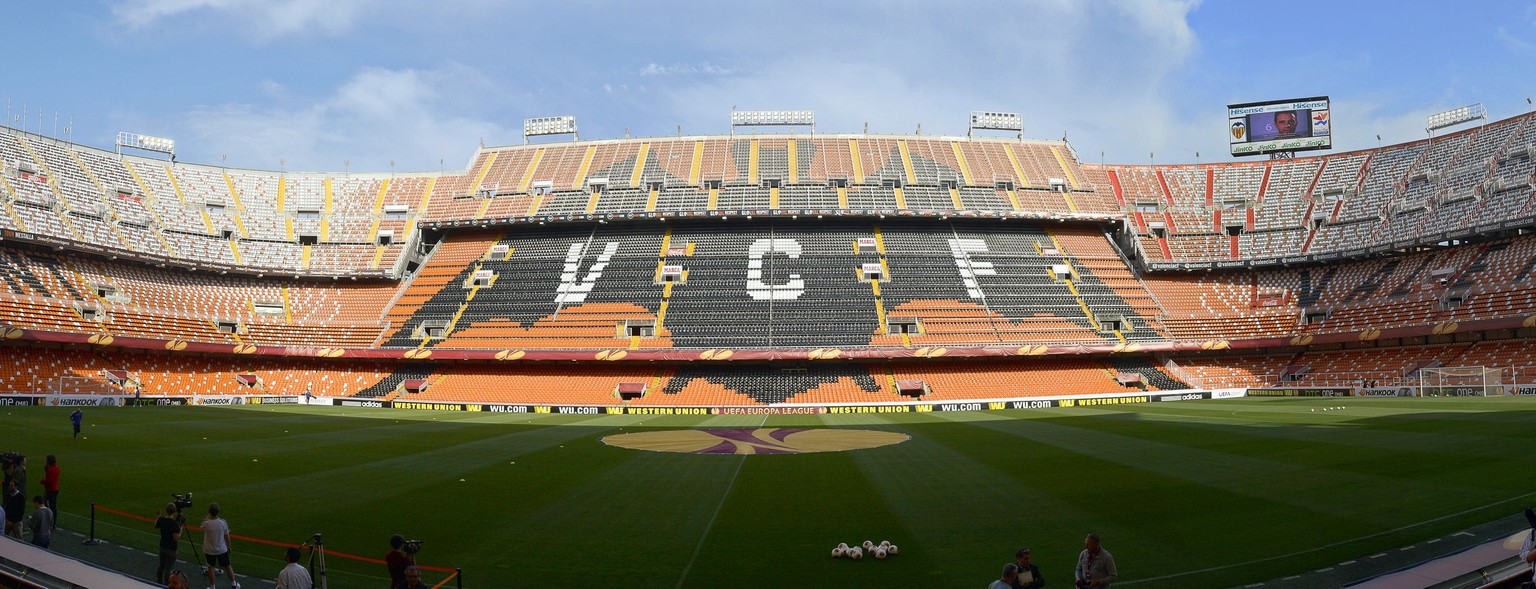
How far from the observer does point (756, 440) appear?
3119 centimetres

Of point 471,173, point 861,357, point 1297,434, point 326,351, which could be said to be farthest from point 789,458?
point 471,173

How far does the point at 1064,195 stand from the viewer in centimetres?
7050

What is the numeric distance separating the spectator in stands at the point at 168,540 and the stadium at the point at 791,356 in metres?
0.76

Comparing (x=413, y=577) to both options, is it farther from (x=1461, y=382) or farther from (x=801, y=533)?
(x=1461, y=382)

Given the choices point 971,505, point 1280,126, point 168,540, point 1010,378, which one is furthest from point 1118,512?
point 1280,126

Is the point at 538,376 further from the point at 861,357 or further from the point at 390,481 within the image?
the point at 390,481

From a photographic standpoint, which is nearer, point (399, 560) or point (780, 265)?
point (399, 560)

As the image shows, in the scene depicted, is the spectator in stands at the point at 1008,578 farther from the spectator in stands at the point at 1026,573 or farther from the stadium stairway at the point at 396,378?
the stadium stairway at the point at 396,378

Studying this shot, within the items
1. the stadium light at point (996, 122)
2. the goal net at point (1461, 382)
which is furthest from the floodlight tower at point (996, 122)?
the goal net at point (1461, 382)

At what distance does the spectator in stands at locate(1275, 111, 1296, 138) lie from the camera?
71375 mm

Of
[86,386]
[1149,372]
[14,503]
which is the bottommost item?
[14,503]

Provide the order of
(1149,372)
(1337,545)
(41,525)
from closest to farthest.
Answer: (1337,545) < (41,525) < (1149,372)

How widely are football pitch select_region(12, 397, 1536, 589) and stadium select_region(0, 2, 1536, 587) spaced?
0.47 ft

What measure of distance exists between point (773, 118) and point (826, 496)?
206 ft
